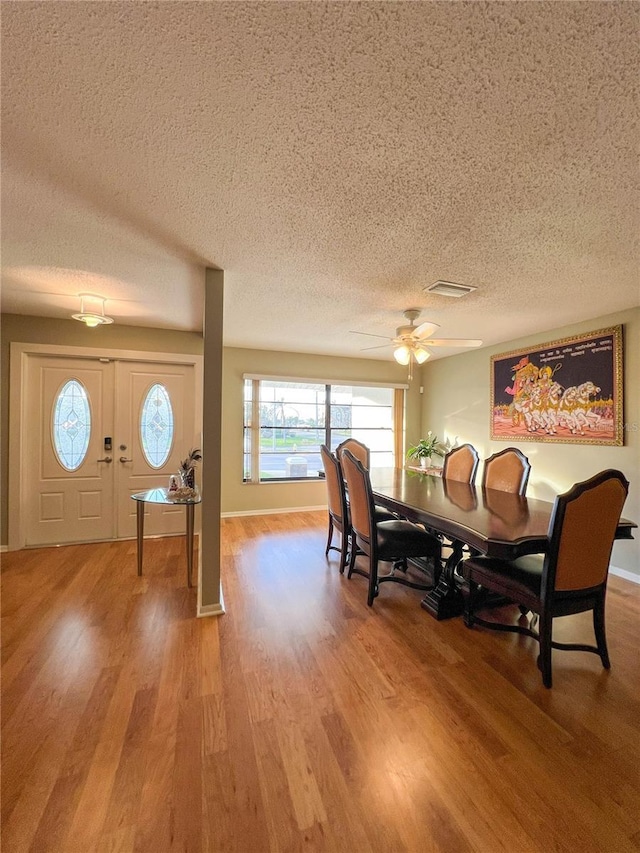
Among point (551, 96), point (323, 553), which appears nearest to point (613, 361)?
point (551, 96)

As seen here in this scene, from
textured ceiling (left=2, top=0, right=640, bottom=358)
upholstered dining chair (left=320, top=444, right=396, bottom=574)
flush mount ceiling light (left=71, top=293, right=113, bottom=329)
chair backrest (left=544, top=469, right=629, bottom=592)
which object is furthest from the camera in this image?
upholstered dining chair (left=320, top=444, right=396, bottom=574)

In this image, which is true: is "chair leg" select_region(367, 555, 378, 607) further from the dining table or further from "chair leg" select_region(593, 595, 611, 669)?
"chair leg" select_region(593, 595, 611, 669)

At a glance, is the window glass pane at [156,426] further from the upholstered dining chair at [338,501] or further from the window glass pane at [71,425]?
the upholstered dining chair at [338,501]

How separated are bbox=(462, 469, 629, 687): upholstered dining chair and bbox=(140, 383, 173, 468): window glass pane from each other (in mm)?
3718

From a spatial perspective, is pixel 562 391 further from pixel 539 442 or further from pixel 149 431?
pixel 149 431

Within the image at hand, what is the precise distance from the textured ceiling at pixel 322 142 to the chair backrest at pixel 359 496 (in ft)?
4.83

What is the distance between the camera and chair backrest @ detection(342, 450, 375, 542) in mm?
2557

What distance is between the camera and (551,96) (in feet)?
3.79

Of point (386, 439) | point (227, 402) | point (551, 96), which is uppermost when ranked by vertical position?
point (551, 96)

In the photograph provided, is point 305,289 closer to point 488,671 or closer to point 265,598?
point 265,598

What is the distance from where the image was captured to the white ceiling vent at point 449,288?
108 inches

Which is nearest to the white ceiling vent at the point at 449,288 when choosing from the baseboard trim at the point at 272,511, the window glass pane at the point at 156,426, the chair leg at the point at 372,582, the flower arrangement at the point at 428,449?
the chair leg at the point at 372,582

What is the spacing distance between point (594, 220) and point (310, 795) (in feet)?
9.76

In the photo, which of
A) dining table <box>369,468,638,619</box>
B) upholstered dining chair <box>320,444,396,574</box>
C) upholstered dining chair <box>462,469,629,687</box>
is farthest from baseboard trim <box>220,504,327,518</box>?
upholstered dining chair <box>462,469,629,687</box>
